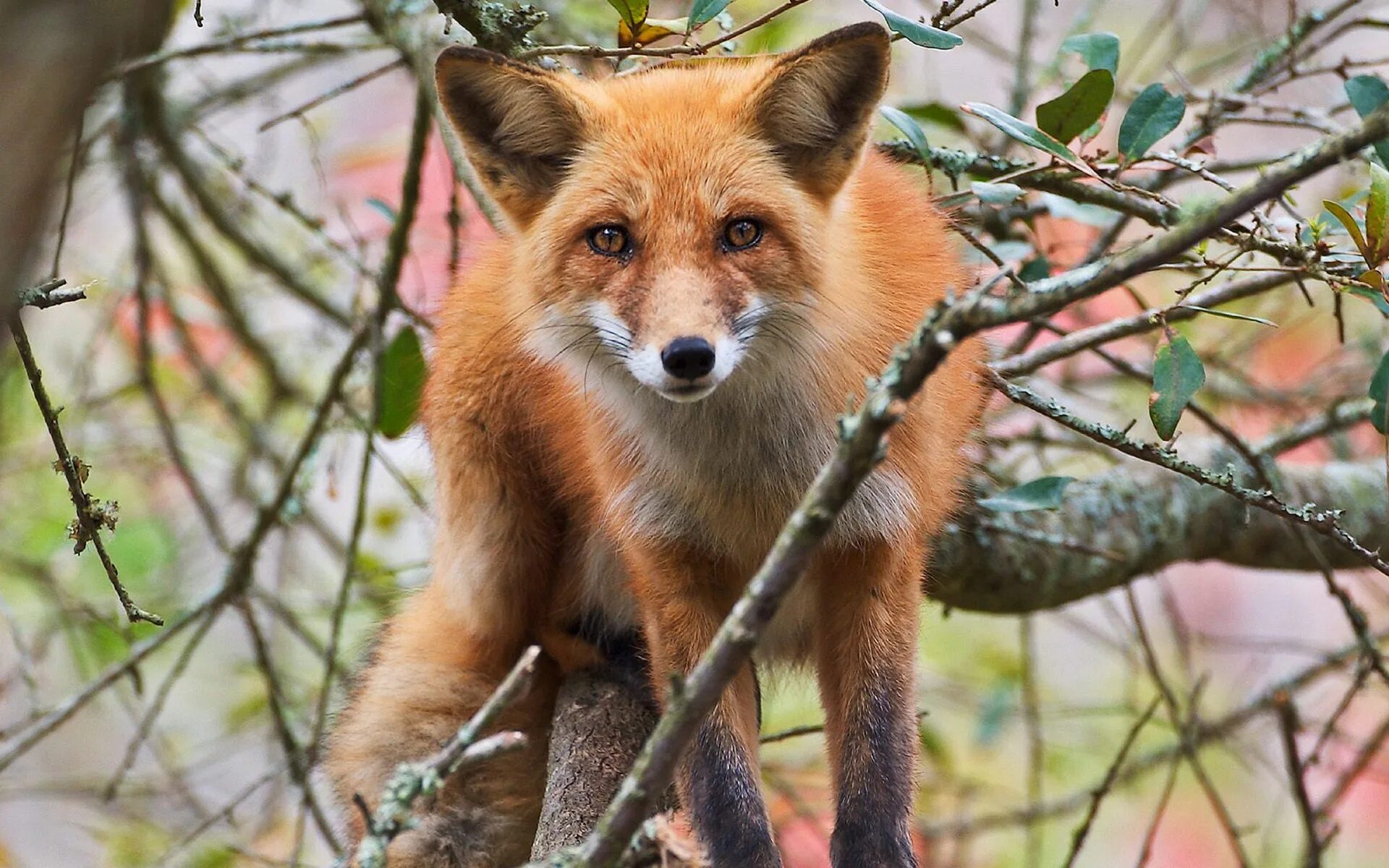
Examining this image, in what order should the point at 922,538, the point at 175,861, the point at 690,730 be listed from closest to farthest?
the point at 690,730 < the point at 922,538 < the point at 175,861

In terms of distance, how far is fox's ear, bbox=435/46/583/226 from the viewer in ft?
10.6

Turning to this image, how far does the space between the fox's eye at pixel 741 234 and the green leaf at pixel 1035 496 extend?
1288 millimetres

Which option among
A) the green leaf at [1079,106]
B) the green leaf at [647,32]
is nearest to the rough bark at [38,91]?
the green leaf at [647,32]

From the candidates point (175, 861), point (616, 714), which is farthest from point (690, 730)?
point (175, 861)

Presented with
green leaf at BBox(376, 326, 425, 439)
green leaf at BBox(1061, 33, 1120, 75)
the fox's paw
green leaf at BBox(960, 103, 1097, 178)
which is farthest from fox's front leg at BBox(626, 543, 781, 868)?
green leaf at BBox(1061, 33, 1120, 75)

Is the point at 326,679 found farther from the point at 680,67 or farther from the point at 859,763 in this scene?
the point at 680,67

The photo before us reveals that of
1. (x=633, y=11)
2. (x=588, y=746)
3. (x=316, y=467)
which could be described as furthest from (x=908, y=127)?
(x=316, y=467)

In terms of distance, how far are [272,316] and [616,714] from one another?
657 cm

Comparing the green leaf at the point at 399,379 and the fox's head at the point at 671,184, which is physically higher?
the fox's head at the point at 671,184

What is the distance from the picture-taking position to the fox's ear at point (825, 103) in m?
3.17

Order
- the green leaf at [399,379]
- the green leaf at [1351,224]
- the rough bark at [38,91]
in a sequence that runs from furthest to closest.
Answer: the green leaf at [399,379] → the green leaf at [1351,224] → the rough bark at [38,91]

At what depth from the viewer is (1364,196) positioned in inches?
145

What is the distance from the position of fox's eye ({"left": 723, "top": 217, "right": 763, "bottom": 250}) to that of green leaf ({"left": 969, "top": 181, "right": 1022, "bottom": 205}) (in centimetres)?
62

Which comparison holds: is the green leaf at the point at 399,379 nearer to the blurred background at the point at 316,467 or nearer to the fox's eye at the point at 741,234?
the blurred background at the point at 316,467
